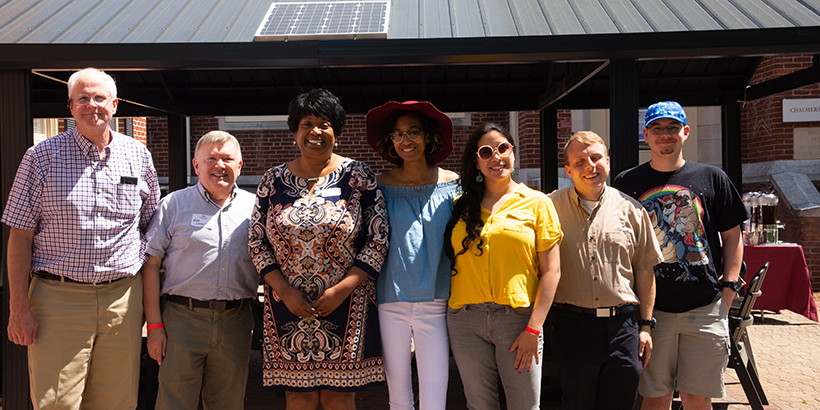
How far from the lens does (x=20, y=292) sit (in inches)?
96.5

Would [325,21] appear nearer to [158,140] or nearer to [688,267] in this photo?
[688,267]

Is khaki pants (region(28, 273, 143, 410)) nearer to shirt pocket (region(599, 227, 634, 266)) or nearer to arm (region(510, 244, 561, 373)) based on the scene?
arm (region(510, 244, 561, 373))

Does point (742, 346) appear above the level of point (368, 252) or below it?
below

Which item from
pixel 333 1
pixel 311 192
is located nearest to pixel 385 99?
pixel 333 1

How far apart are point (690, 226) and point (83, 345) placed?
3.18 m

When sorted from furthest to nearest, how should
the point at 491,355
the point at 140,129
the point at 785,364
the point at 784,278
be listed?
1. the point at 140,129
2. the point at 784,278
3. the point at 785,364
4. the point at 491,355

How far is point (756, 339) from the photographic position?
5.71m

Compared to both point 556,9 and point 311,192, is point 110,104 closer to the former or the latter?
point 311,192

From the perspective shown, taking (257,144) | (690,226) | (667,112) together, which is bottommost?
(690,226)

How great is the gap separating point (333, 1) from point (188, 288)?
9.79ft

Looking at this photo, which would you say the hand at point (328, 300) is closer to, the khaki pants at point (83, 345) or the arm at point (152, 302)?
the arm at point (152, 302)

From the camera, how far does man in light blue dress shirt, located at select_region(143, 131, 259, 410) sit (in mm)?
2602

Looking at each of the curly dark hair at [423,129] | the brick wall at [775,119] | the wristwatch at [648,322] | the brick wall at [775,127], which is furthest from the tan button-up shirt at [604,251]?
the brick wall at [775,119]

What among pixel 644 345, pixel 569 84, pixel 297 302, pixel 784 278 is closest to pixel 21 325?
pixel 297 302
